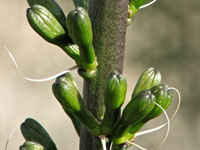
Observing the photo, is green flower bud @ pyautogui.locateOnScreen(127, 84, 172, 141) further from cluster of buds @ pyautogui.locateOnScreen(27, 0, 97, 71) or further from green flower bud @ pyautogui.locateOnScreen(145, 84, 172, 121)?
cluster of buds @ pyautogui.locateOnScreen(27, 0, 97, 71)

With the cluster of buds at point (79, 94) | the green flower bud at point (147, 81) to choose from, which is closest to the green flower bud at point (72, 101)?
the cluster of buds at point (79, 94)

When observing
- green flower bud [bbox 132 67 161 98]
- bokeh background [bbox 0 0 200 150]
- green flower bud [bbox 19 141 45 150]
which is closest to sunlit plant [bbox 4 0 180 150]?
green flower bud [bbox 19 141 45 150]

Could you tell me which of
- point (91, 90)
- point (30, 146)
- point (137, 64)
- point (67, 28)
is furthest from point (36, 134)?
point (137, 64)

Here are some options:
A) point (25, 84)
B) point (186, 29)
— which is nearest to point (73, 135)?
point (25, 84)

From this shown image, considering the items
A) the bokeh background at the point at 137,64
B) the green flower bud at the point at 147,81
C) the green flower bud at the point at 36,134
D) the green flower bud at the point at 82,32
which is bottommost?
the bokeh background at the point at 137,64

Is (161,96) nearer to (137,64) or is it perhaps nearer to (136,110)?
(136,110)

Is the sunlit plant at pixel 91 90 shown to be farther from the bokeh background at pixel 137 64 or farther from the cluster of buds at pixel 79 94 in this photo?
the bokeh background at pixel 137 64
